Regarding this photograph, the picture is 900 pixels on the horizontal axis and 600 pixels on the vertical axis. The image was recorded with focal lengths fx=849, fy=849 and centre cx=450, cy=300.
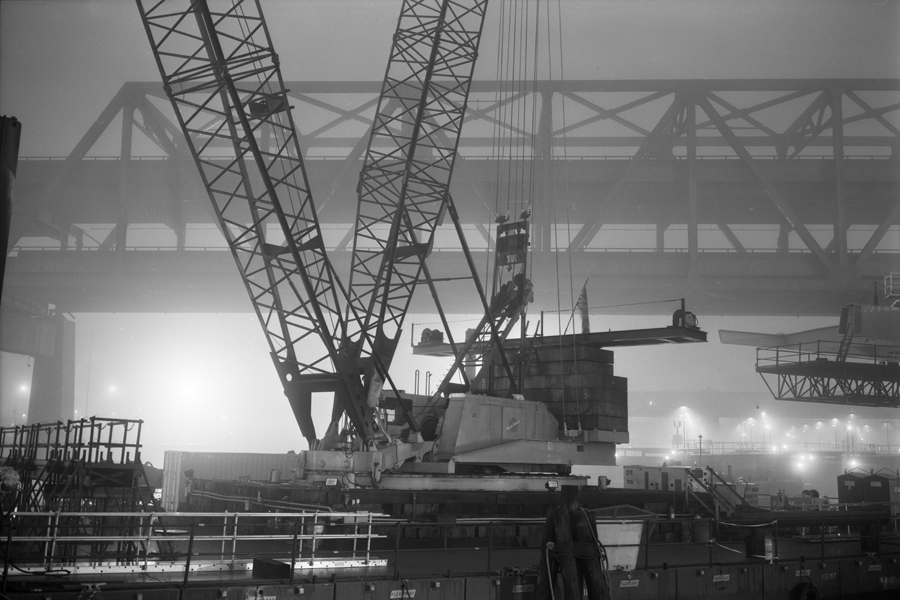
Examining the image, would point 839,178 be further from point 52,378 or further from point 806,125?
point 52,378

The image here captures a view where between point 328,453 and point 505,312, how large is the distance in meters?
9.62

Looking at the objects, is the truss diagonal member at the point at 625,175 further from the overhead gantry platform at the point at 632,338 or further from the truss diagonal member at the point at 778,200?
the overhead gantry platform at the point at 632,338

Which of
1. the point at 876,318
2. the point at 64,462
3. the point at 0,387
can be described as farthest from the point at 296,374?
the point at 0,387

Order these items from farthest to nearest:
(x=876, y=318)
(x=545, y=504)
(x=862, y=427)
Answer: (x=862, y=427), (x=876, y=318), (x=545, y=504)

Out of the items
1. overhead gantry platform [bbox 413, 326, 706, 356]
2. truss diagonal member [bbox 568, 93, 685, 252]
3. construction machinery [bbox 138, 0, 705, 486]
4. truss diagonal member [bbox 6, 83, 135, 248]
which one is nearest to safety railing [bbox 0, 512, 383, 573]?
construction machinery [bbox 138, 0, 705, 486]

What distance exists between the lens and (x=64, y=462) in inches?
866

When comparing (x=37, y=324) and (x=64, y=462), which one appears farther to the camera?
(x=37, y=324)

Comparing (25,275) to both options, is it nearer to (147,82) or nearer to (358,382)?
(147,82)

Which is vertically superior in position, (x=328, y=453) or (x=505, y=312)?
(x=505, y=312)

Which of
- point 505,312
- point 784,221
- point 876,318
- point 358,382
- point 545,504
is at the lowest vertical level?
point 545,504

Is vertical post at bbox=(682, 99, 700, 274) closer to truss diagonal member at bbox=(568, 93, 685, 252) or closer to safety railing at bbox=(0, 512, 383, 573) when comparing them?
truss diagonal member at bbox=(568, 93, 685, 252)

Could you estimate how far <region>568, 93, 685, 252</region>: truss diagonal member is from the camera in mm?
76750

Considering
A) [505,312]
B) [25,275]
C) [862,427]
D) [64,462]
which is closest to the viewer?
[64,462]

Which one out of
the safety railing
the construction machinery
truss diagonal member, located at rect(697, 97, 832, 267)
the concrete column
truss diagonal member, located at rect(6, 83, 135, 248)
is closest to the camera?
the safety railing
